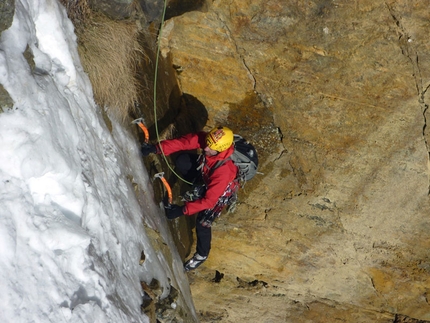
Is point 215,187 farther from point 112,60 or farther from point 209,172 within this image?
point 112,60

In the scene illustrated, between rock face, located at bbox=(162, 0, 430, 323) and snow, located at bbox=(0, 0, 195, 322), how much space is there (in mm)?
2468

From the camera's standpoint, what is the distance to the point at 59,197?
4.11 m

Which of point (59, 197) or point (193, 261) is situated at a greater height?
point (59, 197)

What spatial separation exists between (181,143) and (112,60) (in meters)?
1.43

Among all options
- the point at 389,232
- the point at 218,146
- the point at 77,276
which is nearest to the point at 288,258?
the point at 389,232

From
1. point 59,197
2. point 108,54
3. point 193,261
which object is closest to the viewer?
point 59,197

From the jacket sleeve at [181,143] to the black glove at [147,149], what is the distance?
2.4 inches

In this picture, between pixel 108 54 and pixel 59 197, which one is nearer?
pixel 59 197

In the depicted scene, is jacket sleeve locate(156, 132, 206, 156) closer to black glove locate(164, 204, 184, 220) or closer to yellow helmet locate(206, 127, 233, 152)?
yellow helmet locate(206, 127, 233, 152)

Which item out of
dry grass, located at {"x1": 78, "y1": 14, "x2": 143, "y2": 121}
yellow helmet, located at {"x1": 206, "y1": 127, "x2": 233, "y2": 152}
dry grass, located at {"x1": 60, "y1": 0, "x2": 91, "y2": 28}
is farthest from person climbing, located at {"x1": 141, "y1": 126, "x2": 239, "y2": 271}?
dry grass, located at {"x1": 60, "y1": 0, "x2": 91, "y2": 28}

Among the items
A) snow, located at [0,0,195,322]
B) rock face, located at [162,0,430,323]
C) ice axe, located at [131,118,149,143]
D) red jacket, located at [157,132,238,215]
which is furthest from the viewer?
rock face, located at [162,0,430,323]

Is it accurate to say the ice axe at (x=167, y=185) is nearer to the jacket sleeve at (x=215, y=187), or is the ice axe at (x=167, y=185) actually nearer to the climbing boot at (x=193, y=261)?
the jacket sleeve at (x=215, y=187)

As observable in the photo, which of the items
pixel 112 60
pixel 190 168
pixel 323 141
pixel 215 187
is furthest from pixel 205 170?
pixel 323 141

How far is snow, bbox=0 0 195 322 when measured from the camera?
12.0 ft
